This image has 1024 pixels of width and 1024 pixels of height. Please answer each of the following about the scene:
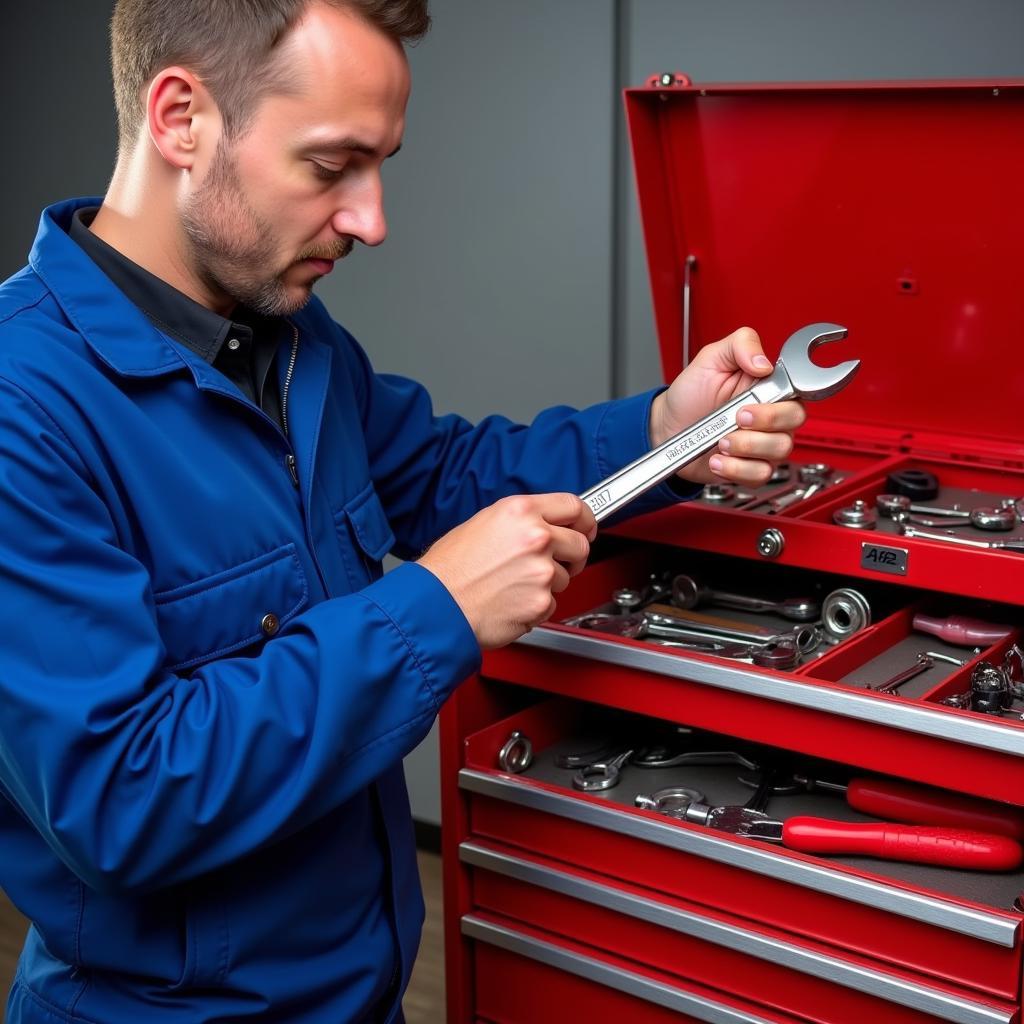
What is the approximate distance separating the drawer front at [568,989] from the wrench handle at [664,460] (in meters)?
0.44

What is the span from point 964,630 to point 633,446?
383mm

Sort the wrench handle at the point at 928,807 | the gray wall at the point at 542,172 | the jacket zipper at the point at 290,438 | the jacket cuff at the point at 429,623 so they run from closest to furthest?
the jacket cuff at the point at 429,623 < the jacket zipper at the point at 290,438 < the wrench handle at the point at 928,807 < the gray wall at the point at 542,172

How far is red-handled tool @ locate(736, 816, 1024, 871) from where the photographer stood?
46.4 inches

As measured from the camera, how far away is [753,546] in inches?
55.2

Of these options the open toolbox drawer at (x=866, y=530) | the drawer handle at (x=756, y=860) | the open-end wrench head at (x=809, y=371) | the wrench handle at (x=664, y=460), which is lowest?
the drawer handle at (x=756, y=860)

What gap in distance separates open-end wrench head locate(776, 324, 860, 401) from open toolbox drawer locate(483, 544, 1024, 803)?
0.24m

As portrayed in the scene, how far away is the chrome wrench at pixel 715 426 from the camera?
1262mm

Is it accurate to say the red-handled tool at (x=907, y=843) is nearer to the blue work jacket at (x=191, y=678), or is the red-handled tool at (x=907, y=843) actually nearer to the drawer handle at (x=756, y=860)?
the drawer handle at (x=756, y=860)

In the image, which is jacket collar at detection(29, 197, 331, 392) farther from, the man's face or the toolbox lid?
the toolbox lid

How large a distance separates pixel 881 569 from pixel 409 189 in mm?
1253

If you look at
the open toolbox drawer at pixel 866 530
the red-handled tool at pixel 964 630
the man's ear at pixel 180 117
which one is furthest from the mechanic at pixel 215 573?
the red-handled tool at pixel 964 630

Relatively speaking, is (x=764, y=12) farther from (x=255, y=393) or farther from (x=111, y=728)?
(x=111, y=728)

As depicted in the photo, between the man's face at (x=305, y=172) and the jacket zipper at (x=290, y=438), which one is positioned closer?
the man's face at (x=305, y=172)

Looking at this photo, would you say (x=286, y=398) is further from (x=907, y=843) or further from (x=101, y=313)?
(x=907, y=843)
